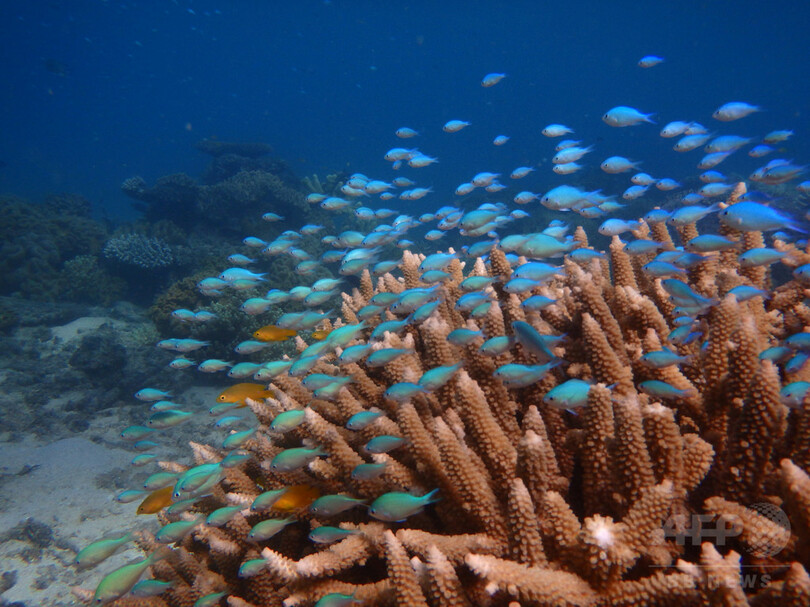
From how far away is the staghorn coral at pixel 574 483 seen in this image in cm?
149

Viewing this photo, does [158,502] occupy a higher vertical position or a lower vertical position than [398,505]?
lower

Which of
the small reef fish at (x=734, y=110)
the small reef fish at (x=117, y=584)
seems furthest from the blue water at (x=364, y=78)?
the small reef fish at (x=117, y=584)

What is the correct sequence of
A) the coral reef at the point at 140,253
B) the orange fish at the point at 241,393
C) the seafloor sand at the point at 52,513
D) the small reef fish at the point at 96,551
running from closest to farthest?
1. the small reef fish at the point at 96,551
2. the orange fish at the point at 241,393
3. the seafloor sand at the point at 52,513
4. the coral reef at the point at 140,253

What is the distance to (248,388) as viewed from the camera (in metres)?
4.49

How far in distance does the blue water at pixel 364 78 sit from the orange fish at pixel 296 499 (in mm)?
54166

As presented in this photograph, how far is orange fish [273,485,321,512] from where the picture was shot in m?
2.56

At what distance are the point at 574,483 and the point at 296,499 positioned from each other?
1.73m

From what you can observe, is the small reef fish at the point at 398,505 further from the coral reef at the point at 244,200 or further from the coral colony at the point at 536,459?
the coral reef at the point at 244,200

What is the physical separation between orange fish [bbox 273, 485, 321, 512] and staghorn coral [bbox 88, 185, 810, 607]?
33mm

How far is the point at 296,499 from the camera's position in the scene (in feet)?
8.46

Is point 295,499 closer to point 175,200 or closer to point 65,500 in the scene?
point 65,500

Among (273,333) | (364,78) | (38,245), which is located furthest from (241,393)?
(364,78)

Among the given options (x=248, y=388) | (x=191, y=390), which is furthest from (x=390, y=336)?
(x=191, y=390)

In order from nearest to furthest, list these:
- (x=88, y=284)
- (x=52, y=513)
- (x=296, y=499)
Result: (x=296, y=499)
(x=52, y=513)
(x=88, y=284)
